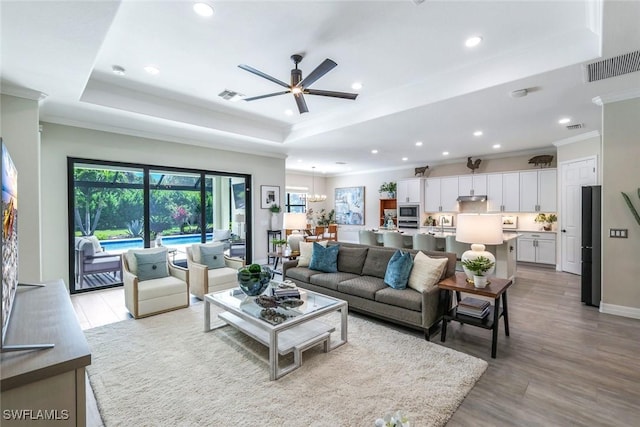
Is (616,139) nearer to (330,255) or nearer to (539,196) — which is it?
(539,196)

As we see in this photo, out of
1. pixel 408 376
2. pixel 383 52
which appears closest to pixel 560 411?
pixel 408 376

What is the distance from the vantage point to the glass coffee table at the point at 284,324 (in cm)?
248

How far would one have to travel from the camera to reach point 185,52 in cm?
315

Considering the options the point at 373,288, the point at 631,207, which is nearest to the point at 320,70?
the point at 373,288

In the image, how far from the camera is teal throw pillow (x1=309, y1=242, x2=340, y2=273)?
4.35m

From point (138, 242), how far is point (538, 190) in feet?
28.8

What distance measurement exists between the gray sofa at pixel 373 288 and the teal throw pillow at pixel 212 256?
44.4 inches

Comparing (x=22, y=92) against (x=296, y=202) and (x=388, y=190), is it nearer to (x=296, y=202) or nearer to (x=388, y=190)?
(x=296, y=202)

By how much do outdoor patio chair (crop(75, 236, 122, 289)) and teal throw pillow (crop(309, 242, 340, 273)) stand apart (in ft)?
11.7

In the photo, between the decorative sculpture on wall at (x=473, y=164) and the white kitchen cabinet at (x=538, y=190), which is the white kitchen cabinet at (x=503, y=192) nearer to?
the white kitchen cabinet at (x=538, y=190)

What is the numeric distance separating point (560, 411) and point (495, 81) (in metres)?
3.19

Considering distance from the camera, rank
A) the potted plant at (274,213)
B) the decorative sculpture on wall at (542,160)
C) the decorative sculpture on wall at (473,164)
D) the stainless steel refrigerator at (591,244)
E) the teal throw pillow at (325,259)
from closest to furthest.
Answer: the stainless steel refrigerator at (591,244)
the teal throw pillow at (325,259)
the decorative sculpture on wall at (542,160)
the potted plant at (274,213)
the decorative sculpture on wall at (473,164)

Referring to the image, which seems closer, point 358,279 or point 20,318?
point 20,318

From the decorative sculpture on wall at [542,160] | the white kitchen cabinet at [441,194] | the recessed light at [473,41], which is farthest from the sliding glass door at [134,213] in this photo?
the decorative sculpture on wall at [542,160]
